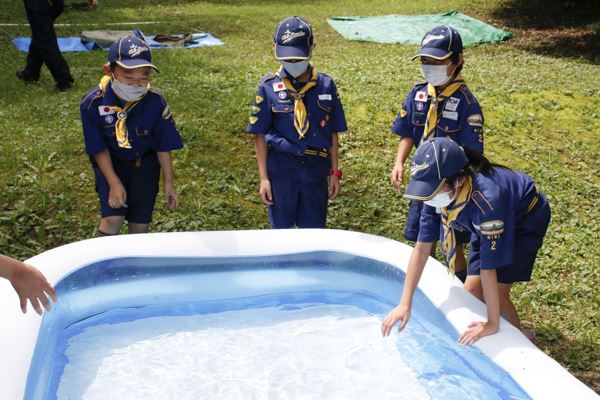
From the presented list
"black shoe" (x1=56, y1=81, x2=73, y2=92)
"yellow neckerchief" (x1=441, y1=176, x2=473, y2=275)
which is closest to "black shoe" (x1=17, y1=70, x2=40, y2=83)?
"black shoe" (x1=56, y1=81, x2=73, y2=92)

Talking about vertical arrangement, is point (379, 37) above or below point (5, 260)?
below

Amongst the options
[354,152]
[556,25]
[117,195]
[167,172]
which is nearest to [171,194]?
[167,172]

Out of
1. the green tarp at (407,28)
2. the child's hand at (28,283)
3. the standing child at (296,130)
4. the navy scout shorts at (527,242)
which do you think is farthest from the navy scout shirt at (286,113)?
the green tarp at (407,28)

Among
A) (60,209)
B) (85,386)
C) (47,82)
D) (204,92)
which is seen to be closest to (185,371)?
(85,386)

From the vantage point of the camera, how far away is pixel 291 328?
3957 mm

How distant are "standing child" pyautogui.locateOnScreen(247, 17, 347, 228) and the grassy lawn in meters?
1.21

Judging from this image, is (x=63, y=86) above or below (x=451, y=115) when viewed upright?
below

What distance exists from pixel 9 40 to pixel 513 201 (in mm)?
10393

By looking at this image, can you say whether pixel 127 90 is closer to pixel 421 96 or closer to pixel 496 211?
pixel 421 96

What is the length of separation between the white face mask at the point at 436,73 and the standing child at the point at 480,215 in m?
0.83

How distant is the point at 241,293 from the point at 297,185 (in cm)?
74

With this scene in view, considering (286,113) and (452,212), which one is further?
(286,113)

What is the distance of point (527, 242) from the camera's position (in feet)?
11.6

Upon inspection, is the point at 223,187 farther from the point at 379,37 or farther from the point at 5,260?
the point at 379,37
